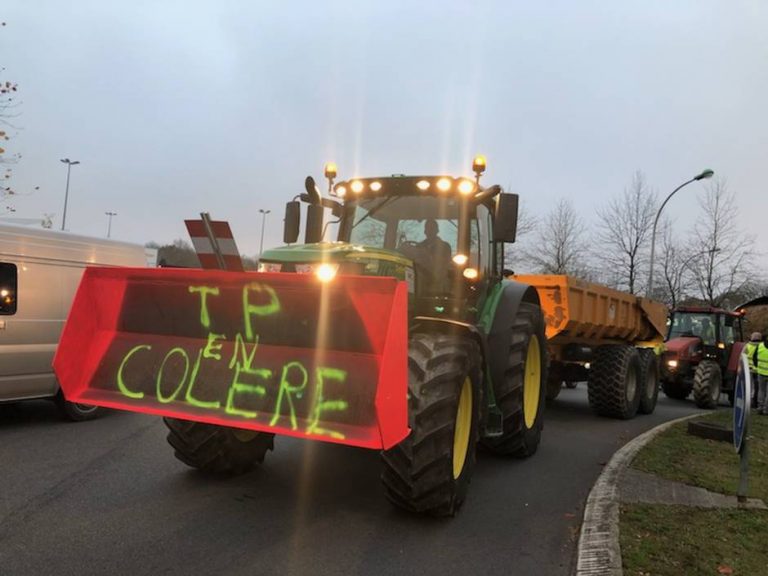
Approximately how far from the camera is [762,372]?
11883 mm

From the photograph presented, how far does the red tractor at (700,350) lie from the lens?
46.9 feet

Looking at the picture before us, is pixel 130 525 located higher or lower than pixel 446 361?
lower

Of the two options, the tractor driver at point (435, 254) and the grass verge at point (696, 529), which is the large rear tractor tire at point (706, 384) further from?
the tractor driver at point (435, 254)

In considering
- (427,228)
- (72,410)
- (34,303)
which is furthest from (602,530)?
(34,303)

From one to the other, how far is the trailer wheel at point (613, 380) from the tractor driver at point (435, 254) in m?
5.43

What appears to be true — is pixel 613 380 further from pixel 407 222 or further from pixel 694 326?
pixel 694 326

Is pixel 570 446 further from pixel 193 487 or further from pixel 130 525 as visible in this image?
pixel 130 525

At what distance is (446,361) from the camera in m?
4.24

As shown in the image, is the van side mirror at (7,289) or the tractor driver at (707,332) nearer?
the van side mirror at (7,289)

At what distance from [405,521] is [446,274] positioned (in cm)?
230

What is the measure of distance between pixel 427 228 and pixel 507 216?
0.79 metres

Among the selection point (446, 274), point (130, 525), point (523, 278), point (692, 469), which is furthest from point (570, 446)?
point (130, 525)

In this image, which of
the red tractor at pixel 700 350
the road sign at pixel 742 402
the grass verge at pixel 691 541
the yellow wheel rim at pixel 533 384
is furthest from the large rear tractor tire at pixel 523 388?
the red tractor at pixel 700 350

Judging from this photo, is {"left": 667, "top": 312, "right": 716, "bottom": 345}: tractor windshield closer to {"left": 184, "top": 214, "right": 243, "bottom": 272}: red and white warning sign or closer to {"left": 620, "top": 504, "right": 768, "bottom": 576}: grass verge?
{"left": 620, "top": 504, "right": 768, "bottom": 576}: grass verge
